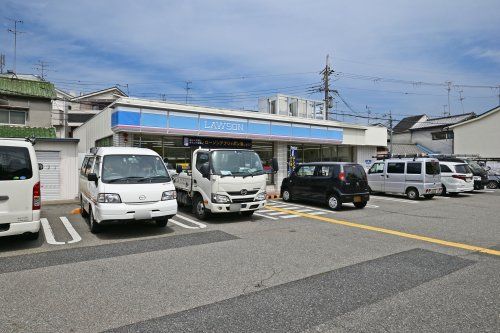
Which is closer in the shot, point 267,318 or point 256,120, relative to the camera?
point 267,318

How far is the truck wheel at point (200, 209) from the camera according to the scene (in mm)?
10210

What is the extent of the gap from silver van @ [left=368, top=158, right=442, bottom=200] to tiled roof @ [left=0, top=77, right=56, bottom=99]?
68.3 ft

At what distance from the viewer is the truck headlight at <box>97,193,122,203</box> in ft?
25.1

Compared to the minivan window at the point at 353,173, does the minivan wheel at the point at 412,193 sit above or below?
below

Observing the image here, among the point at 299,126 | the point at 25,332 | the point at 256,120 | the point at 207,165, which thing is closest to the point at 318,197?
the point at 207,165

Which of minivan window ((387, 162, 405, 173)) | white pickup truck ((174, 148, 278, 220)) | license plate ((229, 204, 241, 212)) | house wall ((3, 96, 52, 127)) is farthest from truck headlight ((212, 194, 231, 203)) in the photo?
house wall ((3, 96, 52, 127))

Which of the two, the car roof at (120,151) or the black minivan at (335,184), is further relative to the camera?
the black minivan at (335,184)

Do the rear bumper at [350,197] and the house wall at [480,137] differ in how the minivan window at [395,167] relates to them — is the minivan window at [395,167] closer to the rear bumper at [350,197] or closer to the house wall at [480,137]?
the rear bumper at [350,197]

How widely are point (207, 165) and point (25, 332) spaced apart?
6.84 metres

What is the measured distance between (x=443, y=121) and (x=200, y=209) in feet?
143

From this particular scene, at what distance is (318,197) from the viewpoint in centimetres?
1338

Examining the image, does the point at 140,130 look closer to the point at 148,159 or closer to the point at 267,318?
the point at 148,159

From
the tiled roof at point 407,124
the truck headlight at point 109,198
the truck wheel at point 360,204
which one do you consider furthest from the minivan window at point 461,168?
the tiled roof at point 407,124

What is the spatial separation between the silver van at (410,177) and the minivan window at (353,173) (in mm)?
4669
